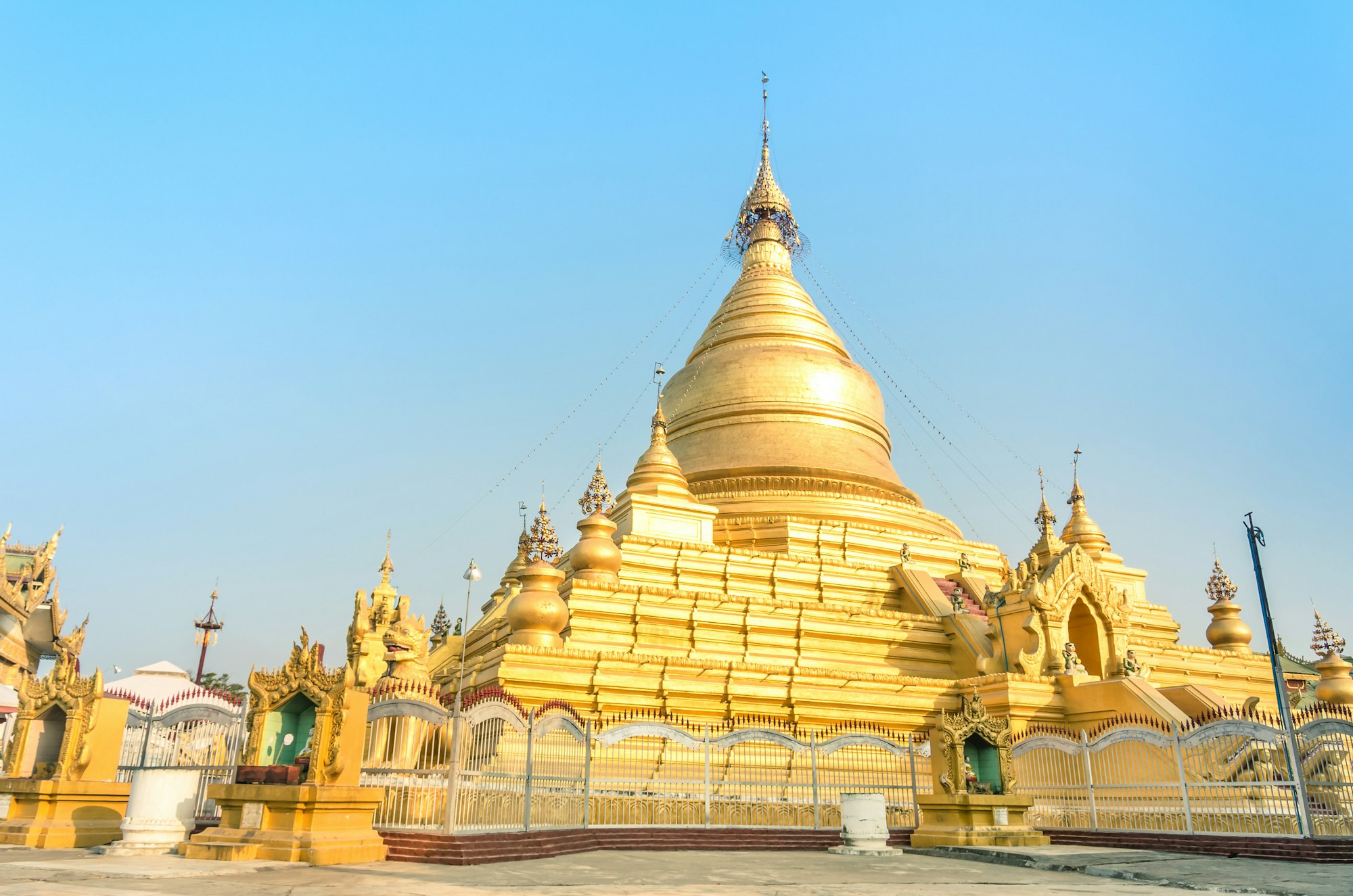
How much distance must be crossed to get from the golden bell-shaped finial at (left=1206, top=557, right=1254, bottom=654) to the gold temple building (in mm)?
60

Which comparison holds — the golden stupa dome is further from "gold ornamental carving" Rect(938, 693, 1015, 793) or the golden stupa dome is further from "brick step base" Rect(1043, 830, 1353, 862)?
"brick step base" Rect(1043, 830, 1353, 862)

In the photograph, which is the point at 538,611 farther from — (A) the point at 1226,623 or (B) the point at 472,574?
(A) the point at 1226,623

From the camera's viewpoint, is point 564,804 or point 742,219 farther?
point 742,219

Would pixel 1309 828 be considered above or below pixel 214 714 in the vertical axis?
below

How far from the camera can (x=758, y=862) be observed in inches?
462

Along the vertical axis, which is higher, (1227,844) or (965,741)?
(965,741)

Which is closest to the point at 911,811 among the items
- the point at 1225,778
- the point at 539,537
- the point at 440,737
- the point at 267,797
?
the point at 1225,778

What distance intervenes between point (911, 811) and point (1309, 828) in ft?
19.3

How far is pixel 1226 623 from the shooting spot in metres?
30.9

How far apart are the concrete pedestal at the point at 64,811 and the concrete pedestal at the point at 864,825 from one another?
31.0 feet

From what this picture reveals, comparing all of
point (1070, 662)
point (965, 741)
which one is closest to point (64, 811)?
point (965, 741)

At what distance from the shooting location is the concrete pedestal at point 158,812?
11102 millimetres

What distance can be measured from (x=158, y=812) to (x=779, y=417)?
24.0 meters

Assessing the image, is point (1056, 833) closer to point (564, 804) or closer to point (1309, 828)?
point (1309, 828)
